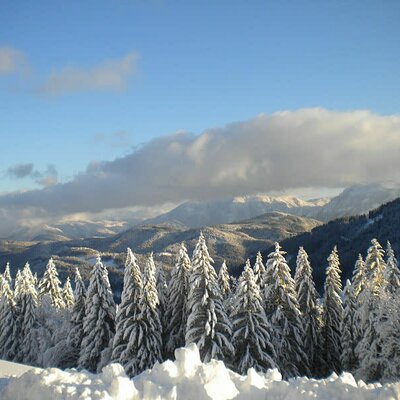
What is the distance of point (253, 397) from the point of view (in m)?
8.81

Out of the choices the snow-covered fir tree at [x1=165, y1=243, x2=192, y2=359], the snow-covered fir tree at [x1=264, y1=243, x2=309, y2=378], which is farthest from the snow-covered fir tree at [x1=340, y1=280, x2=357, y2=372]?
the snow-covered fir tree at [x1=165, y1=243, x2=192, y2=359]

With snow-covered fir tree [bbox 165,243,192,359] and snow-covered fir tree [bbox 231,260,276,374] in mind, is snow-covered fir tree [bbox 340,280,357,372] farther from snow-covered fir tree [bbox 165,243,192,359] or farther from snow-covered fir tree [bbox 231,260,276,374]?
snow-covered fir tree [bbox 165,243,192,359]

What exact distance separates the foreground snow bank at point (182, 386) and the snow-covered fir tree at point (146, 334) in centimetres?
1863

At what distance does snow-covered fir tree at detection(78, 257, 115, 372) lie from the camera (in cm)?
3041

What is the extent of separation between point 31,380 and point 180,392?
3.27m

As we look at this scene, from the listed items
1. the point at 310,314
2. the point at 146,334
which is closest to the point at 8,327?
the point at 146,334

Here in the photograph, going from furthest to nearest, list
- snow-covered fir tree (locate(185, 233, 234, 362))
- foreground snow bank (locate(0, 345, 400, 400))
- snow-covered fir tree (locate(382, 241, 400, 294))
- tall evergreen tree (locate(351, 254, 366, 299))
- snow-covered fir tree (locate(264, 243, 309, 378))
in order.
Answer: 1. tall evergreen tree (locate(351, 254, 366, 299))
2. snow-covered fir tree (locate(264, 243, 309, 378))
3. snow-covered fir tree (locate(382, 241, 400, 294))
4. snow-covered fir tree (locate(185, 233, 234, 362))
5. foreground snow bank (locate(0, 345, 400, 400))

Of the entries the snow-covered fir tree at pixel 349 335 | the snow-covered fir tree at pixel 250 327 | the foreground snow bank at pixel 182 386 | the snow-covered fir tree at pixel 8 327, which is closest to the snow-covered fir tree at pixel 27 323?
the snow-covered fir tree at pixel 8 327

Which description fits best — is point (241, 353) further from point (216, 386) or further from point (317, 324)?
point (216, 386)

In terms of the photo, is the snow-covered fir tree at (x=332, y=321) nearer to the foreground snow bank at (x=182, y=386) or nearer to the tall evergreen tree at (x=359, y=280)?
the tall evergreen tree at (x=359, y=280)

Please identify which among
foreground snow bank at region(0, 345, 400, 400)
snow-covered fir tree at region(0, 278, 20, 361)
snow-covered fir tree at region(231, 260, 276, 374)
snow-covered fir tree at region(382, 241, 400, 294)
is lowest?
snow-covered fir tree at region(0, 278, 20, 361)

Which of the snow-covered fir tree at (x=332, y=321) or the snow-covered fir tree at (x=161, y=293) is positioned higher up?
the snow-covered fir tree at (x=161, y=293)

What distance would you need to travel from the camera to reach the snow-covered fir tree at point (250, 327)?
24938 millimetres

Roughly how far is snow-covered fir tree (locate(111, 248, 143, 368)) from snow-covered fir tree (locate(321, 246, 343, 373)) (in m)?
14.9
